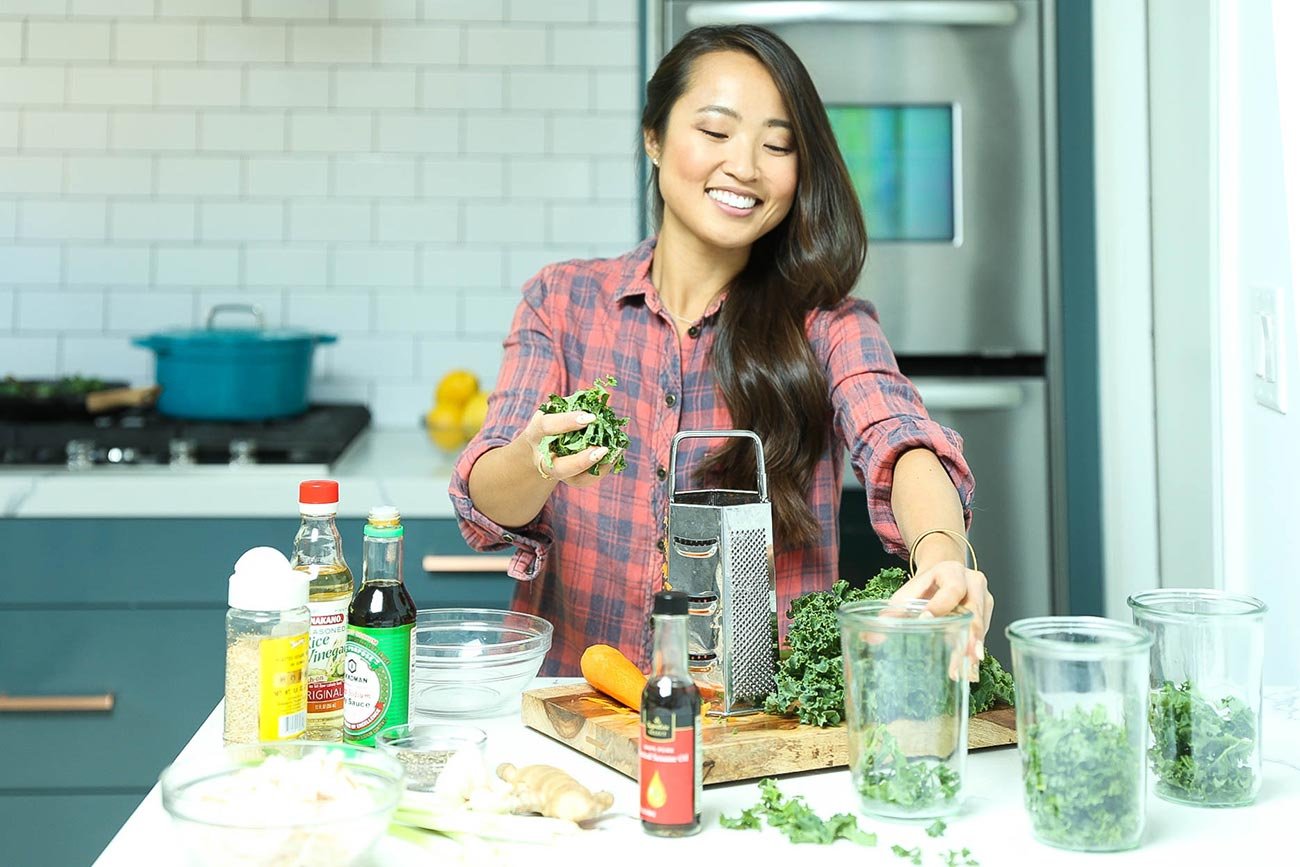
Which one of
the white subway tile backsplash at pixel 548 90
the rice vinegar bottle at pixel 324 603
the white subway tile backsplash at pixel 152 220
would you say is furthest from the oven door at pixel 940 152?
the rice vinegar bottle at pixel 324 603

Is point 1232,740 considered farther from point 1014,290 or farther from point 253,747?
point 1014,290

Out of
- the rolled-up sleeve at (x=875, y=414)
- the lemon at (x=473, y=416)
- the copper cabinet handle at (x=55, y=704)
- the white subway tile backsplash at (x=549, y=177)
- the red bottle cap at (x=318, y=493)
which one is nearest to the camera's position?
the red bottle cap at (x=318, y=493)

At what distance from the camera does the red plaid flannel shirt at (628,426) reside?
6.31 feet

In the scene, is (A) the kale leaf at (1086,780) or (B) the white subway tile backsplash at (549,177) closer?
(A) the kale leaf at (1086,780)

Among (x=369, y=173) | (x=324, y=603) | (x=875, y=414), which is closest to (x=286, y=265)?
(x=369, y=173)

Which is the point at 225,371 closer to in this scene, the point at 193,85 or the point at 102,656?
the point at 102,656

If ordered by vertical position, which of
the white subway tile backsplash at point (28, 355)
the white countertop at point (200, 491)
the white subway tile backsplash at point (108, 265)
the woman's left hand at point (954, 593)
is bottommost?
the woman's left hand at point (954, 593)

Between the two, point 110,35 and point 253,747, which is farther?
point 110,35

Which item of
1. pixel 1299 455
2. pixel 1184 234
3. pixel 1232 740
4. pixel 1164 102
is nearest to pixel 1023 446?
pixel 1184 234

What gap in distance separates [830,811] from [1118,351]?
189 centimetres

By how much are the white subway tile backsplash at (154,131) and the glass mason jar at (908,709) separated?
2669 millimetres

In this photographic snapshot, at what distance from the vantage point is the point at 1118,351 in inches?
112

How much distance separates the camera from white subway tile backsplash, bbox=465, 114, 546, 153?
3.40 metres

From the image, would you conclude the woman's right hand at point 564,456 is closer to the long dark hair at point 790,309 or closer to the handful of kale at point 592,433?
the handful of kale at point 592,433
